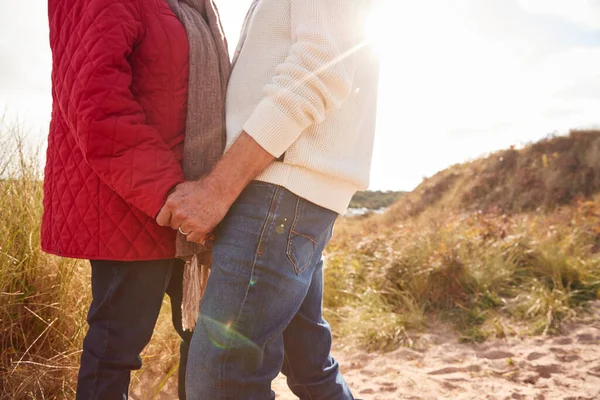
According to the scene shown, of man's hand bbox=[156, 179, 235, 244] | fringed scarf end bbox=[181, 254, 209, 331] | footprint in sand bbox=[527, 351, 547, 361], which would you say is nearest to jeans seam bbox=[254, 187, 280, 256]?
man's hand bbox=[156, 179, 235, 244]

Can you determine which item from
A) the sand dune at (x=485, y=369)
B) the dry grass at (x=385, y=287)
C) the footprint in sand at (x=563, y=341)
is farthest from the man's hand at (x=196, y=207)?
the footprint in sand at (x=563, y=341)

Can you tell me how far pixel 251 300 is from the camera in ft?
3.61

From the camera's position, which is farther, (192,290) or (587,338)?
(587,338)

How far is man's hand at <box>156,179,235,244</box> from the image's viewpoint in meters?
1.13

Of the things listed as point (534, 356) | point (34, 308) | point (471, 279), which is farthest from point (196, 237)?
point (471, 279)

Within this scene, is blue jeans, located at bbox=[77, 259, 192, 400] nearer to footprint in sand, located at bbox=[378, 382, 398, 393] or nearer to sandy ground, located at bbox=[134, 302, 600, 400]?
sandy ground, located at bbox=[134, 302, 600, 400]

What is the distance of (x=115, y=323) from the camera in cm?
129

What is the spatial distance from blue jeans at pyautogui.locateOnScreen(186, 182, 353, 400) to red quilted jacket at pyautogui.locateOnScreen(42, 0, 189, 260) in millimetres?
230

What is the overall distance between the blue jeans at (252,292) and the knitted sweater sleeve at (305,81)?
15 cm

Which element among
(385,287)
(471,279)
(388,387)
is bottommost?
(388,387)

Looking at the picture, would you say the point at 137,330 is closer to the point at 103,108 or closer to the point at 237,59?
the point at 103,108

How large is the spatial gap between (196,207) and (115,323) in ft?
1.57

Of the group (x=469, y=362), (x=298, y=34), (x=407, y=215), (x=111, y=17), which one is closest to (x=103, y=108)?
(x=111, y=17)

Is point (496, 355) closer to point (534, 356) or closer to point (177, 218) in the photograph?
point (534, 356)
